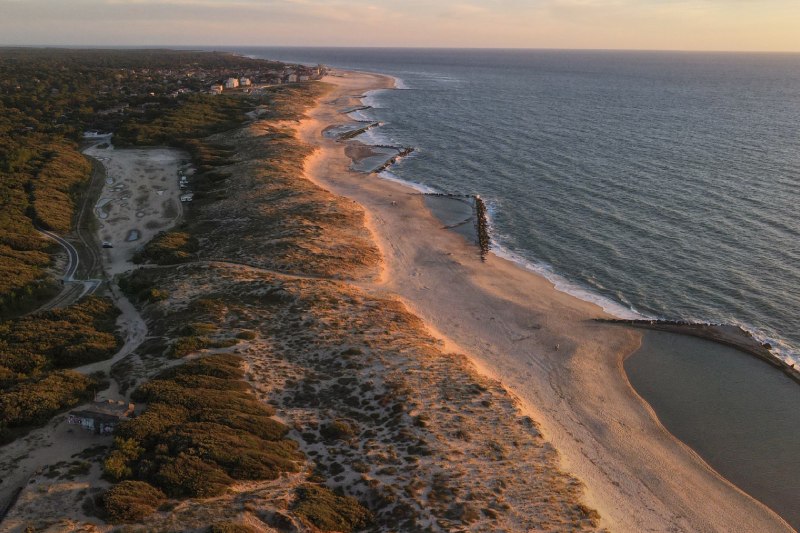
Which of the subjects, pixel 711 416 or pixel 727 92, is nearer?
pixel 711 416

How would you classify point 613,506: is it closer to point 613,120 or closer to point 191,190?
point 191,190

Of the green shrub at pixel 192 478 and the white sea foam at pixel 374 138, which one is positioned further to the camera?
the white sea foam at pixel 374 138

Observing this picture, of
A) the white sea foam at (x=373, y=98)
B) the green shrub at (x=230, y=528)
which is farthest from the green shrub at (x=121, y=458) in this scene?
the white sea foam at (x=373, y=98)

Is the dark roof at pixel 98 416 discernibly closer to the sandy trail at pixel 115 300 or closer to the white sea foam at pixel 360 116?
the sandy trail at pixel 115 300

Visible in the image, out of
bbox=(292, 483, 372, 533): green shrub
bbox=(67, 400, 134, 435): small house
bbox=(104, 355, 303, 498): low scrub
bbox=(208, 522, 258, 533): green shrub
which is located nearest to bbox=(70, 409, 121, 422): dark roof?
bbox=(67, 400, 134, 435): small house

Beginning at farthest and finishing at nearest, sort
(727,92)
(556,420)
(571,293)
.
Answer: (727,92) → (571,293) → (556,420)

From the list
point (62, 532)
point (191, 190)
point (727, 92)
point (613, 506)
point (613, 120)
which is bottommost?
point (613, 506)

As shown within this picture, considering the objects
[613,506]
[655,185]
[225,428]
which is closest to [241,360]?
[225,428]
